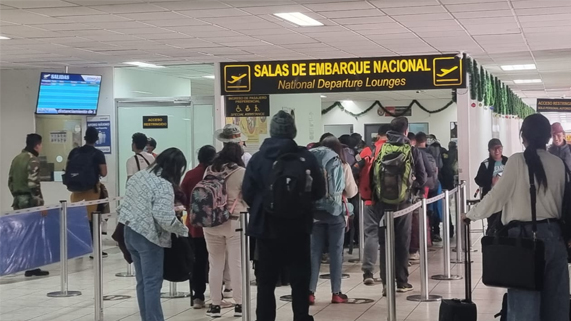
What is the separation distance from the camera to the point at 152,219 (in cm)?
605

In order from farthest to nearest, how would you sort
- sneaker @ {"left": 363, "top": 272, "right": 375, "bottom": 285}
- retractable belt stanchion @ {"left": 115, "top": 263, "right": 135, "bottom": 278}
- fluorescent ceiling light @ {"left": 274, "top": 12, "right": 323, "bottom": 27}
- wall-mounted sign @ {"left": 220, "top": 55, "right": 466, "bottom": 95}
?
wall-mounted sign @ {"left": 220, "top": 55, "right": 466, "bottom": 95}, retractable belt stanchion @ {"left": 115, "top": 263, "right": 135, "bottom": 278}, sneaker @ {"left": 363, "top": 272, "right": 375, "bottom": 285}, fluorescent ceiling light @ {"left": 274, "top": 12, "right": 323, "bottom": 27}

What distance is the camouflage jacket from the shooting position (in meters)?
10.5

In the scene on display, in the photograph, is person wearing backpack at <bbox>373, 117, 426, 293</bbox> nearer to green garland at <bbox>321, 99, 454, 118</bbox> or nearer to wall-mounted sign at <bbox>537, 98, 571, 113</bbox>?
wall-mounted sign at <bbox>537, 98, 571, 113</bbox>

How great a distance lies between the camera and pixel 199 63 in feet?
43.6

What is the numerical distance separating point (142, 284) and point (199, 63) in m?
7.41

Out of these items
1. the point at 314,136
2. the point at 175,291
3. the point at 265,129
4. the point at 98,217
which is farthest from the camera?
the point at 314,136

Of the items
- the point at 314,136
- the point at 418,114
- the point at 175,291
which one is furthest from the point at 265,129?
the point at 418,114

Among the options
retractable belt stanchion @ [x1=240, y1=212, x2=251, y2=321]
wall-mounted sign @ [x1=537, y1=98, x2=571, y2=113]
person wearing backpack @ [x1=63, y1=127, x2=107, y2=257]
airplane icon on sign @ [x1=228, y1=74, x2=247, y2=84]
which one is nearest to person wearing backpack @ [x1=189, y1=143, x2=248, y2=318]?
retractable belt stanchion @ [x1=240, y1=212, x2=251, y2=321]

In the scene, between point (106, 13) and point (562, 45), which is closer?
point (106, 13)

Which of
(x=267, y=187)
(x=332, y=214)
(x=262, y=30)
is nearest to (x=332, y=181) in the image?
(x=332, y=214)

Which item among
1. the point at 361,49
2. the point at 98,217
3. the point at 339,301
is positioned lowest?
the point at 339,301

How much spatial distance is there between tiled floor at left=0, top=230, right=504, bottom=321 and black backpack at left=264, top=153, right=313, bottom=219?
1.98m

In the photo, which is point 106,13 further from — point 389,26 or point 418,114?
point 418,114

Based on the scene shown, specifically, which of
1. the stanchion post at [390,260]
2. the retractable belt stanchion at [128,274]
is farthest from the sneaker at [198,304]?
the retractable belt stanchion at [128,274]
